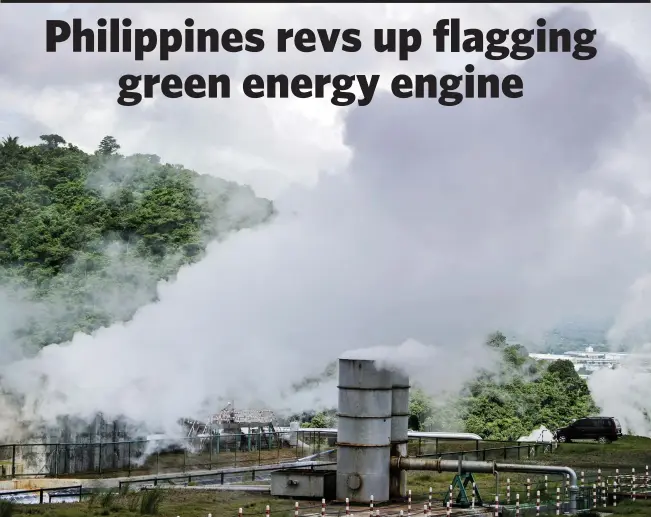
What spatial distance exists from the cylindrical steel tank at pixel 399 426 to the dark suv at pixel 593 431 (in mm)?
30136

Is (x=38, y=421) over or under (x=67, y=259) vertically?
under

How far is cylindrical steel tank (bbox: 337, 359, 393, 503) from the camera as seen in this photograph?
1495 inches

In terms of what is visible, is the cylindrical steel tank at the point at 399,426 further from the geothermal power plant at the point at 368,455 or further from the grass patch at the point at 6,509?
the grass patch at the point at 6,509

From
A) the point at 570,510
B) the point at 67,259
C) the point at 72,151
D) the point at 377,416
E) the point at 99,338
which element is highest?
the point at 72,151

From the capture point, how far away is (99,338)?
5153 cm

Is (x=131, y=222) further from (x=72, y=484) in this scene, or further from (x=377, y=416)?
(x=377, y=416)

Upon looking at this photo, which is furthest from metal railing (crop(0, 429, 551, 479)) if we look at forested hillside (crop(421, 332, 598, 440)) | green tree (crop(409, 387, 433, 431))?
forested hillside (crop(421, 332, 598, 440))

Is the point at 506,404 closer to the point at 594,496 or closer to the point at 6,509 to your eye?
the point at 594,496

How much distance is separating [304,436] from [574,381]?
99.7ft

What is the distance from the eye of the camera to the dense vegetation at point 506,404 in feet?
272

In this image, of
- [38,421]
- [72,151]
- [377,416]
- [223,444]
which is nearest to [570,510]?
[377,416]

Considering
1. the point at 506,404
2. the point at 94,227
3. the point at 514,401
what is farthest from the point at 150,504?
the point at 94,227

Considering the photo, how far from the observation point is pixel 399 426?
3981 cm

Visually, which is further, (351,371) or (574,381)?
(574,381)
